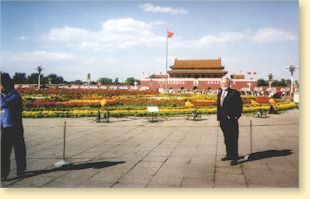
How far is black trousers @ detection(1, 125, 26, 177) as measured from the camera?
5.45 m

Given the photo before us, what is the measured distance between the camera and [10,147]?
5.54m

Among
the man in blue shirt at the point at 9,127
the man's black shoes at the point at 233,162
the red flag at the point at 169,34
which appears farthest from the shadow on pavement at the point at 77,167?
the red flag at the point at 169,34

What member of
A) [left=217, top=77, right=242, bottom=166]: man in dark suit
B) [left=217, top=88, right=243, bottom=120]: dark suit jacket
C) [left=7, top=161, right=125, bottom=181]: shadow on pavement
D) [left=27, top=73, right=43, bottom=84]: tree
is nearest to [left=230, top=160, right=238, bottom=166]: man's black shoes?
[left=217, top=77, right=242, bottom=166]: man in dark suit

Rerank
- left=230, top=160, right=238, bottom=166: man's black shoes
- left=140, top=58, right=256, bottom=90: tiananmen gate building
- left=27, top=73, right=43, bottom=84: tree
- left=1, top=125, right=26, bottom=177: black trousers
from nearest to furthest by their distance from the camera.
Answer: left=1, top=125, right=26, bottom=177: black trousers
left=230, top=160, right=238, bottom=166: man's black shoes
left=27, top=73, right=43, bottom=84: tree
left=140, top=58, right=256, bottom=90: tiananmen gate building

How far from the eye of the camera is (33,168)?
6.07m

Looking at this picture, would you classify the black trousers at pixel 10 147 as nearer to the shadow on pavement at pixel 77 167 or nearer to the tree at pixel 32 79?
the shadow on pavement at pixel 77 167

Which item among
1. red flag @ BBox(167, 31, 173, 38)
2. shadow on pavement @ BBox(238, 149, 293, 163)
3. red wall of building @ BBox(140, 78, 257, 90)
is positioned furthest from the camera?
red wall of building @ BBox(140, 78, 257, 90)

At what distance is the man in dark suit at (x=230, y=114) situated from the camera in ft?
20.7

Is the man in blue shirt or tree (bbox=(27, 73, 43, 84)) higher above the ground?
tree (bbox=(27, 73, 43, 84))

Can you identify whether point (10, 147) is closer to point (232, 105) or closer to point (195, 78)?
point (232, 105)

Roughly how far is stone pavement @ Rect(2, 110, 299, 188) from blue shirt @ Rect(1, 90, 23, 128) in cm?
101

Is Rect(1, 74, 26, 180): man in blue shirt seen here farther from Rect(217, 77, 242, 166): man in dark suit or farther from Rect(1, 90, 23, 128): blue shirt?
Rect(217, 77, 242, 166): man in dark suit

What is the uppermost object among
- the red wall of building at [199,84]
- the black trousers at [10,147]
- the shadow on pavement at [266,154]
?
the red wall of building at [199,84]
